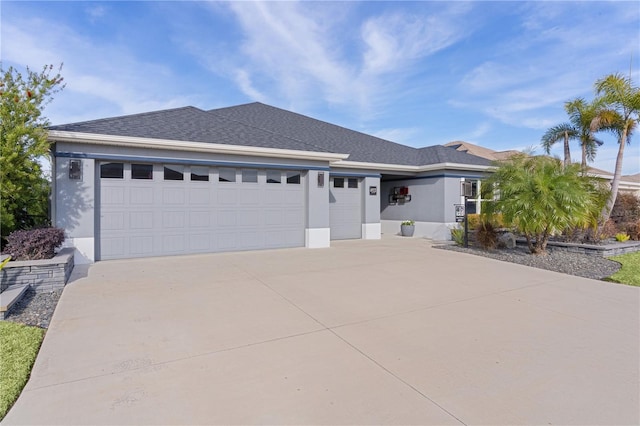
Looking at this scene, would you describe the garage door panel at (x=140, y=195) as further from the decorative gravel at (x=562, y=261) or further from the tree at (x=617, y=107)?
the tree at (x=617, y=107)

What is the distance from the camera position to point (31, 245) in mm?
6148

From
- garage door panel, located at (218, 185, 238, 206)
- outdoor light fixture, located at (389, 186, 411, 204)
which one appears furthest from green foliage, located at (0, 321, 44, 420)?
outdoor light fixture, located at (389, 186, 411, 204)

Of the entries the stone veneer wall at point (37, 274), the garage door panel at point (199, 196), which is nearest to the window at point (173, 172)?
the garage door panel at point (199, 196)

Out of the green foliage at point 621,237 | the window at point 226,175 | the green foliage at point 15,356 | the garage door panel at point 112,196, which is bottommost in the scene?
the green foliage at point 15,356

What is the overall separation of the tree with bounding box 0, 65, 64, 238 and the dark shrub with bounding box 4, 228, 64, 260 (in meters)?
1.16

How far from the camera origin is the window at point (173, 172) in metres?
9.43

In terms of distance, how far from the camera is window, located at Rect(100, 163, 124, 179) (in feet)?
28.8

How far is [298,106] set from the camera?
19.8 m

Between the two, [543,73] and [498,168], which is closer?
[498,168]

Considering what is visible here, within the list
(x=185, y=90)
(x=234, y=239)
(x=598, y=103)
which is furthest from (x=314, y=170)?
(x=598, y=103)

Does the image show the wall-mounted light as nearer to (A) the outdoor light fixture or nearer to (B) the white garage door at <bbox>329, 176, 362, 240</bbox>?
(B) the white garage door at <bbox>329, 176, 362, 240</bbox>

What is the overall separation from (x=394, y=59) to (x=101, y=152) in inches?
427

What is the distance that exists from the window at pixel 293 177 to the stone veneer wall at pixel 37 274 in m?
6.71

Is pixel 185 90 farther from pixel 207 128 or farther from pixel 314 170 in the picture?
pixel 314 170
